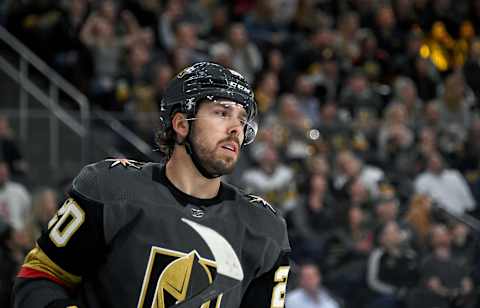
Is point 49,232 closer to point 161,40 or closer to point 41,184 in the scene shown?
point 41,184

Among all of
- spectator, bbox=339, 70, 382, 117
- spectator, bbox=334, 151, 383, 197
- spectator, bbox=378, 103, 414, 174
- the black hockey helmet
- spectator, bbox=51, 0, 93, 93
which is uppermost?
spectator, bbox=339, 70, 382, 117

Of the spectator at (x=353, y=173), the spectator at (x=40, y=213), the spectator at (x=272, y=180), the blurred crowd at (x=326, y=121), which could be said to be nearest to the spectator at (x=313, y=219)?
the blurred crowd at (x=326, y=121)

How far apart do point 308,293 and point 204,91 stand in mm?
5223

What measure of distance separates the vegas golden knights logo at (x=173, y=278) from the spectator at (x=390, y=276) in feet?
18.1

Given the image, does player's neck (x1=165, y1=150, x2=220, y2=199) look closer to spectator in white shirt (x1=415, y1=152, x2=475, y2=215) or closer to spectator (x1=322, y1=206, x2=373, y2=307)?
spectator (x1=322, y1=206, x2=373, y2=307)

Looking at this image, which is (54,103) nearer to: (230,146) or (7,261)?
(7,261)

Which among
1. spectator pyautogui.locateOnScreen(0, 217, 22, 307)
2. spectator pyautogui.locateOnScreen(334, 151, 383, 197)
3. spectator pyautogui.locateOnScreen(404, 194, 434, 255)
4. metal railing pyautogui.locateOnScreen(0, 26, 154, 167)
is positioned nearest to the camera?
spectator pyautogui.locateOnScreen(0, 217, 22, 307)

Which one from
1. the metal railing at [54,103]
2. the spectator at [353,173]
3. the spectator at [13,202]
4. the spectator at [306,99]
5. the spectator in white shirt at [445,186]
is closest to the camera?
the spectator at [13,202]

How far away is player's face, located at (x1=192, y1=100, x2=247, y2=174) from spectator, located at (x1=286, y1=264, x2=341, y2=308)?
5096mm

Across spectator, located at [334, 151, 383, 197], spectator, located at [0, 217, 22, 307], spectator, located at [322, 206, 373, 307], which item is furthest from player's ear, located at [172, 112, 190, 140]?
spectator, located at [334, 151, 383, 197]

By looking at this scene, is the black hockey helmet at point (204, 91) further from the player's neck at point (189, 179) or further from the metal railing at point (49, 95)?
the metal railing at point (49, 95)

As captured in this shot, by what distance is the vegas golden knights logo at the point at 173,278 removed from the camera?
116 inches

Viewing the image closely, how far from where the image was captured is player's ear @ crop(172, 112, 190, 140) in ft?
10.3

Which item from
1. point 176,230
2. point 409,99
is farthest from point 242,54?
point 176,230
